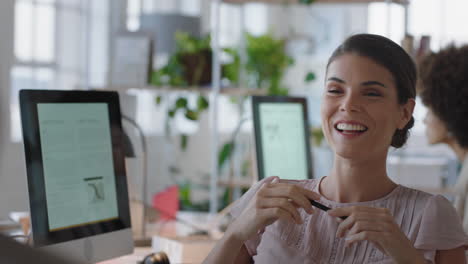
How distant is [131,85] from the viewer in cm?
334

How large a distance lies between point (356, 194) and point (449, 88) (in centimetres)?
123

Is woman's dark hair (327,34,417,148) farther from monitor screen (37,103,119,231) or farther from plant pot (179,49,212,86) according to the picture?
plant pot (179,49,212,86)

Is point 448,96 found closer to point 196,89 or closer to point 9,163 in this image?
point 196,89

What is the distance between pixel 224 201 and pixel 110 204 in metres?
3.65

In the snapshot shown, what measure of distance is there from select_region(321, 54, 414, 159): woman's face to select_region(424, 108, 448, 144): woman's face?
1.20m

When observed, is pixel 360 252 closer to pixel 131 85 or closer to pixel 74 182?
pixel 74 182

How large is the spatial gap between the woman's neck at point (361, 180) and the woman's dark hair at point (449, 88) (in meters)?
1.14

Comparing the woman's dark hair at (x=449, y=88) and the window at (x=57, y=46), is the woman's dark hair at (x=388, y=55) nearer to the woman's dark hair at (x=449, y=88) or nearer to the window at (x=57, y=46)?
the woman's dark hair at (x=449, y=88)

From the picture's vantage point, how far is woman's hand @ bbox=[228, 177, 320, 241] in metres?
1.13

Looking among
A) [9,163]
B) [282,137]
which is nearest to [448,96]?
[282,137]

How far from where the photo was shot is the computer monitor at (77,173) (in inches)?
52.7

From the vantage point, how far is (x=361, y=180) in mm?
1251

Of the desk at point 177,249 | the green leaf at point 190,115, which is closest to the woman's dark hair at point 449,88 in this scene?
the desk at point 177,249

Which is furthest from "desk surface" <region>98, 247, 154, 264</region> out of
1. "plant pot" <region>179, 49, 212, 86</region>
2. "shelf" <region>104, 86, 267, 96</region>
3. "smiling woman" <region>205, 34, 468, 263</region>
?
"plant pot" <region>179, 49, 212, 86</region>
